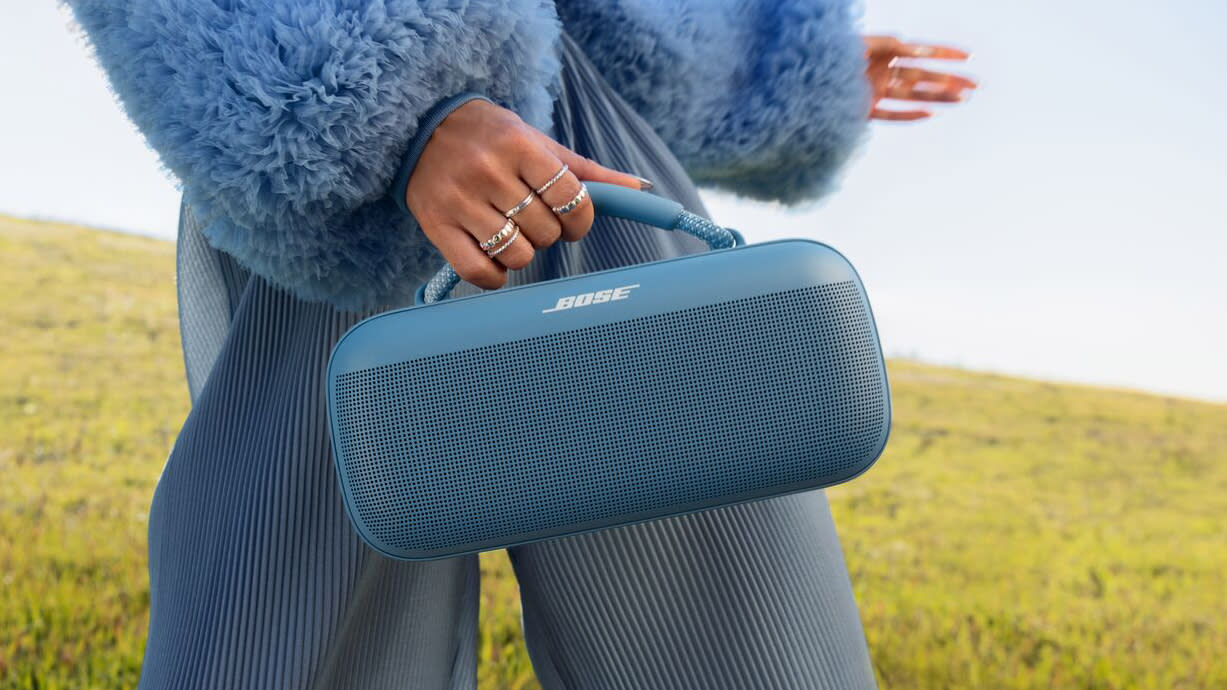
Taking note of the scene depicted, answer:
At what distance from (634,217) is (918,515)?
2.32 metres

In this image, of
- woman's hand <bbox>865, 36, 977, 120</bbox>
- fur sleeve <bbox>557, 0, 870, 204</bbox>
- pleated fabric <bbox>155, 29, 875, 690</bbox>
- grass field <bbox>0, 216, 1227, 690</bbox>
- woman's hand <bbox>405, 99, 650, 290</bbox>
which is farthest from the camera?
grass field <bbox>0, 216, 1227, 690</bbox>

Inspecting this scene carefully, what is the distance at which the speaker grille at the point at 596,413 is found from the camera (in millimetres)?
550

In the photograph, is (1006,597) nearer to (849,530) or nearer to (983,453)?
(849,530)

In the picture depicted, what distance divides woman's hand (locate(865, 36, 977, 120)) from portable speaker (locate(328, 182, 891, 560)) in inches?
19.5

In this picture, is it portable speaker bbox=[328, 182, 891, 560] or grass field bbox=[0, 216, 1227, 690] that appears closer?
portable speaker bbox=[328, 182, 891, 560]

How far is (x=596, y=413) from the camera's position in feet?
1.81

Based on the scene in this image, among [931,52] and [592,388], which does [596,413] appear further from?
[931,52]

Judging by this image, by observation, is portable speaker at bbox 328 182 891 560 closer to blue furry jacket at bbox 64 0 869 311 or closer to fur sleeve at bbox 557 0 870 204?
blue furry jacket at bbox 64 0 869 311

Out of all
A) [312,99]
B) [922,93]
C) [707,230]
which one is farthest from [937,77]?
[312,99]

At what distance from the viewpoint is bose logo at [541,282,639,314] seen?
550 millimetres

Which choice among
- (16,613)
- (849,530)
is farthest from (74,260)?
(849,530)

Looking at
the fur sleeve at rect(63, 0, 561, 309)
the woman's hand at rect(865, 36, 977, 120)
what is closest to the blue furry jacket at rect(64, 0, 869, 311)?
the fur sleeve at rect(63, 0, 561, 309)

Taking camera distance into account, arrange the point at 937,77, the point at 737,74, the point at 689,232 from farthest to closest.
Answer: the point at 937,77, the point at 737,74, the point at 689,232

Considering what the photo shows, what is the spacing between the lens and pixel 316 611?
66 cm
